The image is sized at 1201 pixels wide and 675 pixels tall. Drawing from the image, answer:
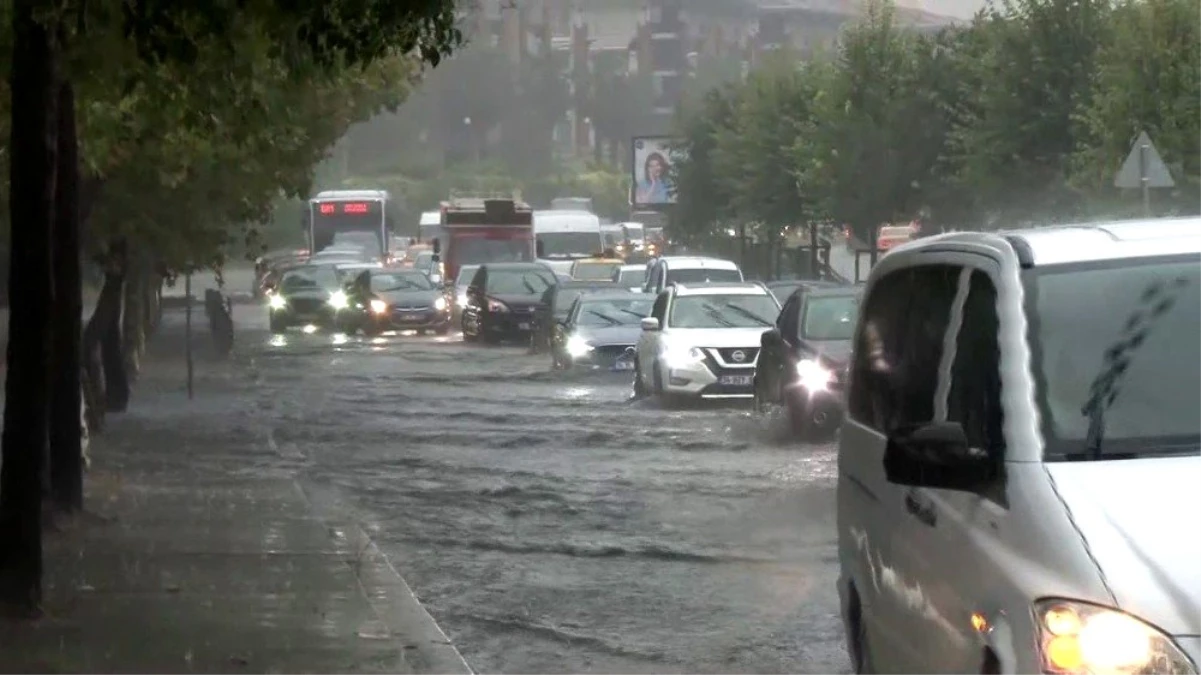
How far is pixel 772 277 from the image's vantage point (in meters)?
61.6

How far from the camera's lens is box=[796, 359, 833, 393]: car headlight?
22.1 metres

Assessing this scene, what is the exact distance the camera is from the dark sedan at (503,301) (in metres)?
46.1

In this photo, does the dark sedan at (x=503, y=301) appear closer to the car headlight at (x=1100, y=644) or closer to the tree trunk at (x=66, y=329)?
the tree trunk at (x=66, y=329)

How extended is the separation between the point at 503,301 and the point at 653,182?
35.2 metres

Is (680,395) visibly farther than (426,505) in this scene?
Yes

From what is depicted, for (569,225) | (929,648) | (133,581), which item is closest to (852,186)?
(569,225)

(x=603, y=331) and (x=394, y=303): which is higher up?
(x=603, y=331)

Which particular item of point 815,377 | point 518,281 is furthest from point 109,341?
point 518,281

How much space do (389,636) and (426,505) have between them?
6847mm

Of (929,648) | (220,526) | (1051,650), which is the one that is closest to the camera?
(1051,650)

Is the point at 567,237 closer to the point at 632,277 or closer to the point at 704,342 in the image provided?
the point at 632,277

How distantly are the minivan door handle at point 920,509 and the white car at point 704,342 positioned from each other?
19848 mm

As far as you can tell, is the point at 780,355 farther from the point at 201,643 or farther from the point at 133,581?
the point at 201,643

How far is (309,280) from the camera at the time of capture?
53.8 meters
